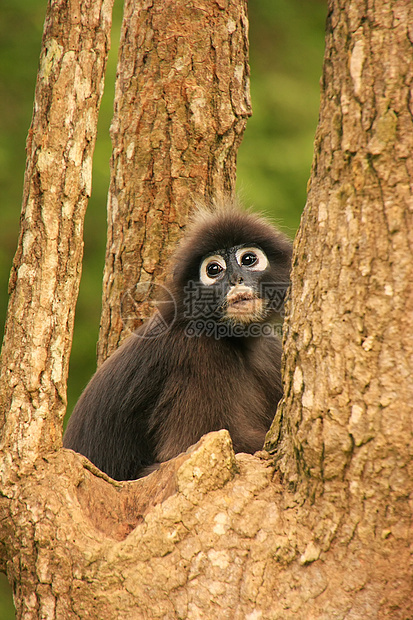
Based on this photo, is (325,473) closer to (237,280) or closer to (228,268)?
(237,280)

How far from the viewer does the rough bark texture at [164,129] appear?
427 cm

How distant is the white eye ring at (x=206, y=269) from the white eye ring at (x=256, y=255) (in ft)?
0.30

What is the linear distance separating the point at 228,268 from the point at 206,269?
14 cm

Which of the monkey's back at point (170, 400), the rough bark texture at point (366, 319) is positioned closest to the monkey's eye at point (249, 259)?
the monkey's back at point (170, 400)

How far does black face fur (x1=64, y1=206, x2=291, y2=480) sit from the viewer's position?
3.61 meters

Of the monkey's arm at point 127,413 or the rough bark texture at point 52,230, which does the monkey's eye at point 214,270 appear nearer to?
the monkey's arm at point 127,413

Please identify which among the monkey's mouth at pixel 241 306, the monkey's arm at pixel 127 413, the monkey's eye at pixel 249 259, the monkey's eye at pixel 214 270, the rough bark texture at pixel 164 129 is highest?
the rough bark texture at pixel 164 129

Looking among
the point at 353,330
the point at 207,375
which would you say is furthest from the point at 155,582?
the point at 207,375

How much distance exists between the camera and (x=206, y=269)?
13.0ft

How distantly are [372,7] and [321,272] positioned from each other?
2.54 feet

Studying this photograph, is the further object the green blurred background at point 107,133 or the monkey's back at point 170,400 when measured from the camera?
the green blurred background at point 107,133

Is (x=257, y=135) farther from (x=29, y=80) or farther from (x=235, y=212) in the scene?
(x=235, y=212)

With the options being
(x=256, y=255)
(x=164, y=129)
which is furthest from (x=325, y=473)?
(x=164, y=129)

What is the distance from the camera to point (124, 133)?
4.33 meters
